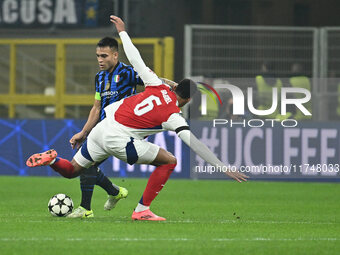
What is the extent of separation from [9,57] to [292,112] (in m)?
6.58

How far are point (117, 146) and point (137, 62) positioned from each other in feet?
2.85

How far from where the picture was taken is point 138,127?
1003 centimetres

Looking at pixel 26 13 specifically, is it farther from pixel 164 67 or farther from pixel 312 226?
pixel 312 226

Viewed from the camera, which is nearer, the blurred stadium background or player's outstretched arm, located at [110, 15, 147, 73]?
player's outstretched arm, located at [110, 15, 147, 73]

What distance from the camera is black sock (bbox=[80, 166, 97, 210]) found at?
10.6m

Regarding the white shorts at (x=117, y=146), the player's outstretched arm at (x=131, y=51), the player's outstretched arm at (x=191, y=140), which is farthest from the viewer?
the white shorts at (x=117, y=146)

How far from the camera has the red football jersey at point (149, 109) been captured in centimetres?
987

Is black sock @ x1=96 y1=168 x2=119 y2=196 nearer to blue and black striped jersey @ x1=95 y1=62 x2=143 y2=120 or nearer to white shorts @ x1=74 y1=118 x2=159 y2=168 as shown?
blue and black striped jersey @ x1=95 y1=62 x2=143 y2=120

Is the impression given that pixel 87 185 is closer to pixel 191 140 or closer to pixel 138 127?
pixel 138 127

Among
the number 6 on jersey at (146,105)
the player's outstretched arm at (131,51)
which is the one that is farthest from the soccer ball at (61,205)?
the player's outstretched arm at (131,51)

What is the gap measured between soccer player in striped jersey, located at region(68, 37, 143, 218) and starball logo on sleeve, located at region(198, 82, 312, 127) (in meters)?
7.46

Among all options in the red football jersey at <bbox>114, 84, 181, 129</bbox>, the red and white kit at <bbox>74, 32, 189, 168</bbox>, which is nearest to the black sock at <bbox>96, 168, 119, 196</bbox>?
the red and white kit at <bbox>74, 32, 189, 168</bbox>

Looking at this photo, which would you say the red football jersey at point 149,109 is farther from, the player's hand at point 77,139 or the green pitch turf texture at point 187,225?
the green pitch turf texture at point 187,225

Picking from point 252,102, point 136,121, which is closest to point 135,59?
point 136,121
